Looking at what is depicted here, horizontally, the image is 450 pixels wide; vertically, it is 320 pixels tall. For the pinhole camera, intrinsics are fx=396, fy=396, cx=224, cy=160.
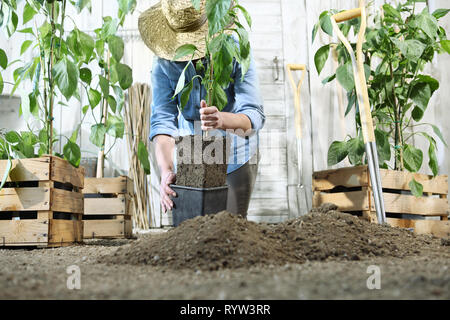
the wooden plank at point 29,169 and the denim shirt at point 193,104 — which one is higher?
the denim shirt at point 193,104

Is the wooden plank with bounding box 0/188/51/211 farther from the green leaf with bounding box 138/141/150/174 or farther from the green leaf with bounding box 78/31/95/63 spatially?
the green leaf with bounding box 78/31/95/63

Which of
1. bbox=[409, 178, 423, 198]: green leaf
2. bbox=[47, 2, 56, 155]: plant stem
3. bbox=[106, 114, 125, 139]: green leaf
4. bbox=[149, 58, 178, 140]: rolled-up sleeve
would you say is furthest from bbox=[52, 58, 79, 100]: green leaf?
bbox=[409, 178, 423, 198]: green leaf

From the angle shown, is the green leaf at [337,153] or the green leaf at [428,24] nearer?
the green leaf at [428,24]

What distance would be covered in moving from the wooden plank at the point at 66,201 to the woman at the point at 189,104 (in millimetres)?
447

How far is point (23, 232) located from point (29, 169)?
269 mm

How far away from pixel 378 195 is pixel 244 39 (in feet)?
2.82

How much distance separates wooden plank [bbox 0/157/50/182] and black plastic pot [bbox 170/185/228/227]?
633 millimetres

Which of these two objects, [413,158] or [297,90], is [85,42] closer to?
[297,90]

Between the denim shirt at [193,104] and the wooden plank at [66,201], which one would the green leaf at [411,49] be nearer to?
the denim shirt at [193,104]

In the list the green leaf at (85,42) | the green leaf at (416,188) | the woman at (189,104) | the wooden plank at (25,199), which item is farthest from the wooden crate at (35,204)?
the green leaf at (416,188)

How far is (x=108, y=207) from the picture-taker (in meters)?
2.33

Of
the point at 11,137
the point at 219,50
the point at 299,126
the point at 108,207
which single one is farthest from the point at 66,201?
the point at 299,126

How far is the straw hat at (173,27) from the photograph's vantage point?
1.54m
